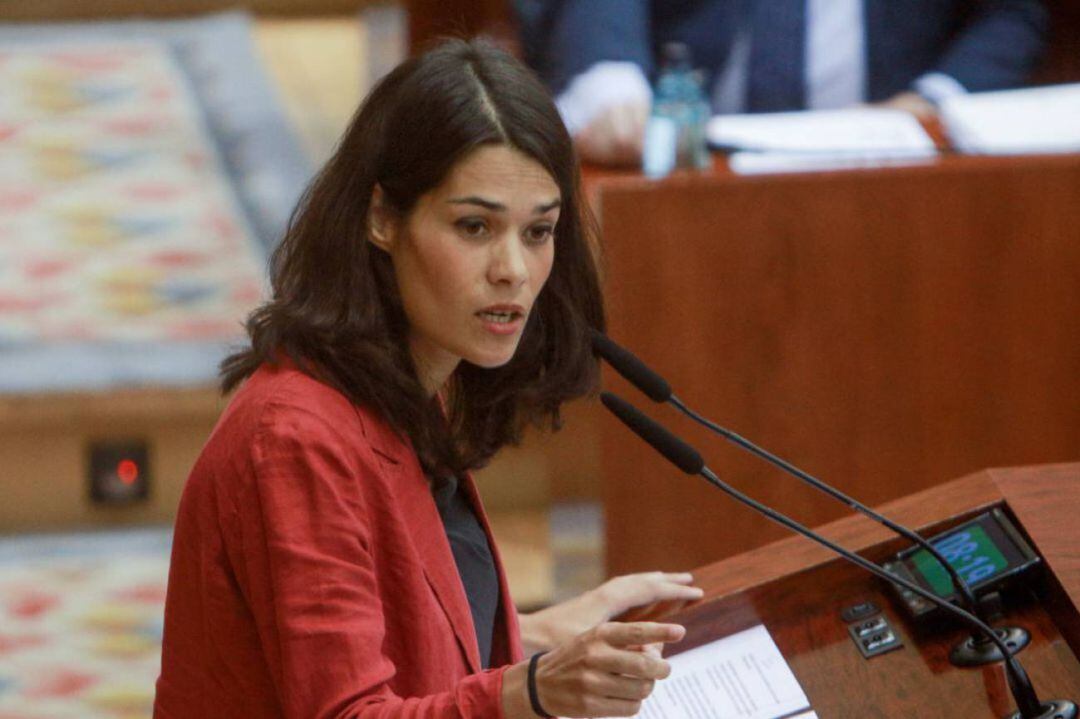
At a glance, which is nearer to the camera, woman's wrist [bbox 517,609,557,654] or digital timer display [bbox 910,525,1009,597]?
digital timer display [bbox 910,525,1009,597]

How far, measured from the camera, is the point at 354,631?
999 mm

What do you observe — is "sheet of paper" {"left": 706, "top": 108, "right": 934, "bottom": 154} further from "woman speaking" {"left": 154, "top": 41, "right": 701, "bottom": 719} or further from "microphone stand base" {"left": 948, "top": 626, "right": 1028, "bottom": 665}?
"microphone stand base" {"left": 948, "top": 626, "right": 1028, "bottom": 665}

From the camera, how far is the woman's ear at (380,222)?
3.78 feet

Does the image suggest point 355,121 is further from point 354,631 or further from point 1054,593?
point 1054,593

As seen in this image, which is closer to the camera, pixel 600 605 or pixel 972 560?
pixel 972 560

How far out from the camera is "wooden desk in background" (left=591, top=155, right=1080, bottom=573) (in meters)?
2.10

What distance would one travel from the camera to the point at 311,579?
100cm

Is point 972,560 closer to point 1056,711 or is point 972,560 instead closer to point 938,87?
point 1056,711

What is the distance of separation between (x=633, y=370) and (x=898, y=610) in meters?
0.24

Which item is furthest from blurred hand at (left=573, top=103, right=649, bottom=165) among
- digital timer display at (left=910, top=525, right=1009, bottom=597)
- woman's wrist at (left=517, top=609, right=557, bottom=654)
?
digital timer display at (left=910, top=525, right=1009, bottom=597)

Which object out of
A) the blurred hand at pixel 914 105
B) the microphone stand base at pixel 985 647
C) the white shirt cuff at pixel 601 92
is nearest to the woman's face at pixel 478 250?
the microphone stand base at pixel 985 647

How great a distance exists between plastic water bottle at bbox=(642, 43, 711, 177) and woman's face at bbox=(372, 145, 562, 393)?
99 centimetres

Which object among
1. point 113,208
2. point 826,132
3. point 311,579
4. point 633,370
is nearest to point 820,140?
point 826,132

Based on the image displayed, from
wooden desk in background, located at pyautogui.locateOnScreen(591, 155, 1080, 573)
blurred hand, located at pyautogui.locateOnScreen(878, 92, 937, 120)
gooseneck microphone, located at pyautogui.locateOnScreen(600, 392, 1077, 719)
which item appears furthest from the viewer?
blurred hand, located at pyautogui.locateOnScreen(878, 92, 937, 120)
